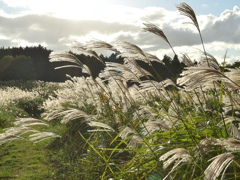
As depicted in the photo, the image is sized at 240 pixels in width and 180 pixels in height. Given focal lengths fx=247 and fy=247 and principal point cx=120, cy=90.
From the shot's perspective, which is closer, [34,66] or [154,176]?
[154,176]

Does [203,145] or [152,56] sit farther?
[152,56]

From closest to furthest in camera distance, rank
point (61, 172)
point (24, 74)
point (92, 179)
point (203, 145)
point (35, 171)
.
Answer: point (203, 145) → point (92, 179) → point (61, 172) → point (35, 171) → point (24, 74)

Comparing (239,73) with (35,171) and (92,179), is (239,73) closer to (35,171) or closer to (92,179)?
(92,179)

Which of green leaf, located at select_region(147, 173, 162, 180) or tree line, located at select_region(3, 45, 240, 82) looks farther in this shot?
tree line, located at select_region(3, 45, 240, 82)

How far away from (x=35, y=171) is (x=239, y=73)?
12.7 feet

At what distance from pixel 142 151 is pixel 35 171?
2.68 m

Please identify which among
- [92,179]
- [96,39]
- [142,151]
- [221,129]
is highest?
[96,39]

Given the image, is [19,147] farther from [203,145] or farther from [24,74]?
[24,74]

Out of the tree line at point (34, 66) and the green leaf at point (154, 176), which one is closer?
the green leaf at point (154, 176)

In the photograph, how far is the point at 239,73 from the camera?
4.17 feet

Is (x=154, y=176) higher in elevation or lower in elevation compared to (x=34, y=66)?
lower

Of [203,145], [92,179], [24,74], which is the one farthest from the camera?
[24,74]

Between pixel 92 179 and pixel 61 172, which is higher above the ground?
pixel 92 179

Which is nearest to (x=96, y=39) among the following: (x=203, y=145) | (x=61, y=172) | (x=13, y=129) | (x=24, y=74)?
(x=13, y=129)
